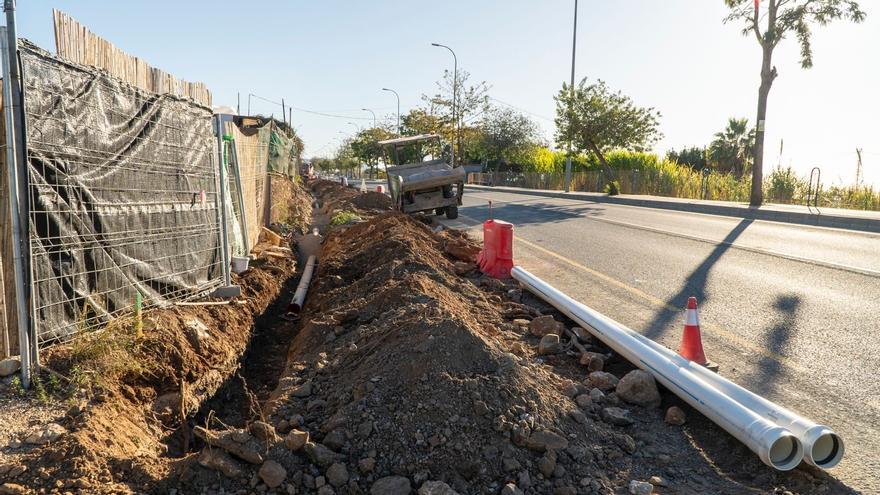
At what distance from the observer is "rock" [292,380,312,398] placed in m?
3.85

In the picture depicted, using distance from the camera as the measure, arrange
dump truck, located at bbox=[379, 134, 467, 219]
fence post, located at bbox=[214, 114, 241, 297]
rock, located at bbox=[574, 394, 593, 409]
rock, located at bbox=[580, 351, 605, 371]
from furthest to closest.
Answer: dump truck, located at bbox=[379, 134, 467, 219] → fence post, located at bbox=[214, 114, 241, 297] → rock, located at bbox=[580, 351, 605, 371] → rock, located at bbox=[574, 394, 593, 409]

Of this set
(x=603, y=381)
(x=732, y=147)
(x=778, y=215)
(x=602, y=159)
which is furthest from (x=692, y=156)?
(x=603, y=381)

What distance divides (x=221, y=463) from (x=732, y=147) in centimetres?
5203

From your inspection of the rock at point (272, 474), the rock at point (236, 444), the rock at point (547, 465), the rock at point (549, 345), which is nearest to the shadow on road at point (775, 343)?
the rock at point (549, 345)

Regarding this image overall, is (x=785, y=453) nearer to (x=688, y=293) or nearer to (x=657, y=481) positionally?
(x=657, y=481)

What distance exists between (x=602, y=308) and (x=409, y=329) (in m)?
2.97

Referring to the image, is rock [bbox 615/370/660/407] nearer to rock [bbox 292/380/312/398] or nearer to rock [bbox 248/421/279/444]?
rock [bbox 292/380/312/398]

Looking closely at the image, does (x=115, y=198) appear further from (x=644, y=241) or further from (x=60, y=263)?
(x=644, y=241)

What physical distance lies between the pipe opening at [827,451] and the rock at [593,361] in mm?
1613

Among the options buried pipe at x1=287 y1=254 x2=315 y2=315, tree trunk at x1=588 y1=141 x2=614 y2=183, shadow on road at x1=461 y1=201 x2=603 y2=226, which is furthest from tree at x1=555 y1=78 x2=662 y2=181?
buried pipe at x1=287 y1=254 x2=315 y2=315

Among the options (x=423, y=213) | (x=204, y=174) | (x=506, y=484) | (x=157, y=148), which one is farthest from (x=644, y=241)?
(x=506, y=484)

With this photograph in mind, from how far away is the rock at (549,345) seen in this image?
4.87m

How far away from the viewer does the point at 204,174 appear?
6965 millimetres

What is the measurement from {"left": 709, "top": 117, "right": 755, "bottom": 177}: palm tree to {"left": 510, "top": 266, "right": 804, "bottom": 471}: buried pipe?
47.0 meters
